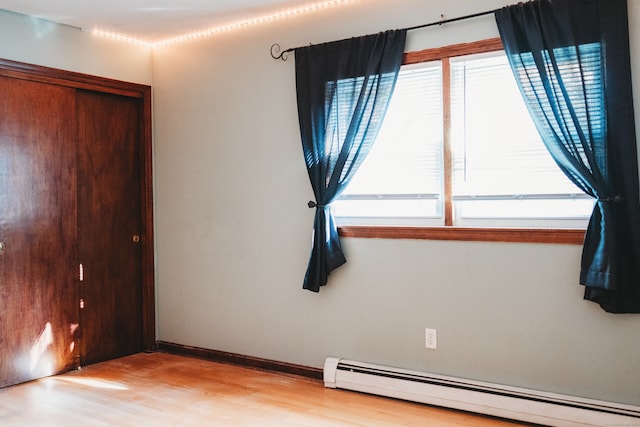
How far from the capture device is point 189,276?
455 centimetres

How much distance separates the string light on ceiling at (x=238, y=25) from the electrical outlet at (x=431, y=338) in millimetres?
2119

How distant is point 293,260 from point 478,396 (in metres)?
1.49

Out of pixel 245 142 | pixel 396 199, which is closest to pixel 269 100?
pixel 245 142

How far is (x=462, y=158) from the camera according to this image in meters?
3.36

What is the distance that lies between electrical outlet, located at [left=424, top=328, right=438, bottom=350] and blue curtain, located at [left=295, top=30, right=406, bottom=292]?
69 centimetres

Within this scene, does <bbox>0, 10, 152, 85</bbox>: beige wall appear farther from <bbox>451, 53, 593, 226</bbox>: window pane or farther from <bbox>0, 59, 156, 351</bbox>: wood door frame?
<bbox>451, 53, 593, 226</bbox>: window pane

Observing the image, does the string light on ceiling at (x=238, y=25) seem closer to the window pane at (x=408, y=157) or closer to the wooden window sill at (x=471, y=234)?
the window pane at (x=408, y=157)

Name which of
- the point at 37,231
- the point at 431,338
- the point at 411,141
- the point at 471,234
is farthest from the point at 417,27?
the point at 37,231

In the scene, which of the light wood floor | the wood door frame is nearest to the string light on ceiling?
the wood door frame

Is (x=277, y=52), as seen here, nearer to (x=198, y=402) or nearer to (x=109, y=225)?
(x=109, y=225)

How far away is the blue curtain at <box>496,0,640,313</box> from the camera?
111 inches

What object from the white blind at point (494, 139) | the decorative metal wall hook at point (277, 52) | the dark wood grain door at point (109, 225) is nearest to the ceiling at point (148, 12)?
the decorative metal wall hook at point (277, 52)

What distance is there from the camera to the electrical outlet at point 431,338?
3438 millimetres

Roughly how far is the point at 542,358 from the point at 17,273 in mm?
3326
